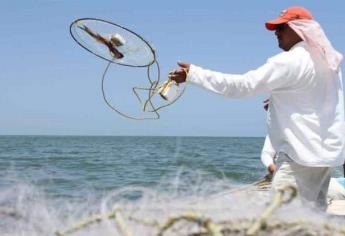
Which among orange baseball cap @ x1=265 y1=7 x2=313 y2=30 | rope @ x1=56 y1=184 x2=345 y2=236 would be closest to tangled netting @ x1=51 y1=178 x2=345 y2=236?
rope @ x1=56 y1=184 x2=345 y2=236

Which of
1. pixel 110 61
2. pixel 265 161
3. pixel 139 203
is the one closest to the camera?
pixel 139 203

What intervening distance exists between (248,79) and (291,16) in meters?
0.52

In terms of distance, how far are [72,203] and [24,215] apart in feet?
0.70

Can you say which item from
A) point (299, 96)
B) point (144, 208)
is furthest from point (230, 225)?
point (299, 96)

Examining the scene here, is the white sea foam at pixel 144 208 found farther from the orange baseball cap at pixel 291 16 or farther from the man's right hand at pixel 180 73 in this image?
the orange baseball cap at pixel 291 16

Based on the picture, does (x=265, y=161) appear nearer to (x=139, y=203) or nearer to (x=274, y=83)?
(x=274, y=83)

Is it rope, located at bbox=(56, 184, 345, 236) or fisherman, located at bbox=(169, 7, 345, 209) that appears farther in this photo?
fisherman, located at bbox=(169, 7, 345, 209)

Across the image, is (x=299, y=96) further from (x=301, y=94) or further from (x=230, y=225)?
(x=230, y=225)

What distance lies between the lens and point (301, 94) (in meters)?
2.92

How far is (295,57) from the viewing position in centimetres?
286

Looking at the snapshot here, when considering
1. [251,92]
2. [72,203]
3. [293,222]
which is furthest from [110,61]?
[293,222]

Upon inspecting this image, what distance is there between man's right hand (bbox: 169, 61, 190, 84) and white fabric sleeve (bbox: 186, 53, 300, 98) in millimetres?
23

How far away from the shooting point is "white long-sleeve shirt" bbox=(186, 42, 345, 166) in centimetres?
279

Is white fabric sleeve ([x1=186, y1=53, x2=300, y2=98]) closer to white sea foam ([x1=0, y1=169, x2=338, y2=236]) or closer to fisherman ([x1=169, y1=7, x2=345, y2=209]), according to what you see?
fisherman ([x1=169, y1=7, x2=345, y2=209])
